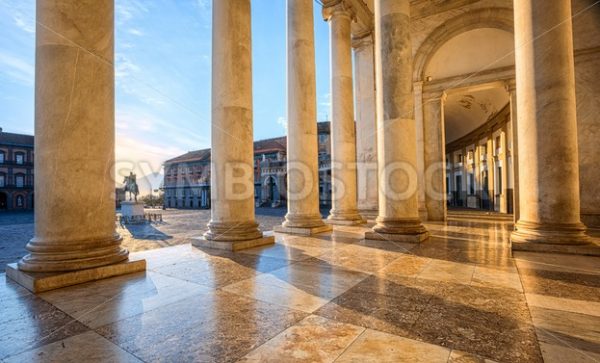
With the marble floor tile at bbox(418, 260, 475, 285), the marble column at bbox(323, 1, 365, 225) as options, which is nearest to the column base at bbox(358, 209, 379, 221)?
the marble column at bbox(323, 1, 365, 225)

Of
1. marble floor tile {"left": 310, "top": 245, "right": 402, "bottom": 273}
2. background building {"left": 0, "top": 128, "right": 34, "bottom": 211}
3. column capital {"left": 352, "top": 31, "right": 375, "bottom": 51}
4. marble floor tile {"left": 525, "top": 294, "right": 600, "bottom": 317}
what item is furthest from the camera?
background building {"left": 0, "top": 128, "right": 34, "bottom": 211}

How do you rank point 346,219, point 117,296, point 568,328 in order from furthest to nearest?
point 346,219 < point 117,296 < point 568,328

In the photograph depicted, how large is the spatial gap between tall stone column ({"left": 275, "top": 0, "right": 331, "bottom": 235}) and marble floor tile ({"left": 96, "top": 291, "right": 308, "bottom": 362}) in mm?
11471

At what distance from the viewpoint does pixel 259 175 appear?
115062 mm

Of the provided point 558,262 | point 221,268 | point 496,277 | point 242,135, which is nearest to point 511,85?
point 558,262

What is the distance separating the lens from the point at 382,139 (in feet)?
48.0

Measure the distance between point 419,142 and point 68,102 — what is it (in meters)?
25.3

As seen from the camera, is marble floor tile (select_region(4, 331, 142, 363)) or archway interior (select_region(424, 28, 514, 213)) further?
archway interior (select_region(424, 28, 514, 213))

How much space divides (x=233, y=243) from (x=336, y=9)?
63.4ft

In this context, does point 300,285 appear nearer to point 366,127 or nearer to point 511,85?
point 366,127

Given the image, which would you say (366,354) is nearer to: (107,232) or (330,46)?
(107,232)

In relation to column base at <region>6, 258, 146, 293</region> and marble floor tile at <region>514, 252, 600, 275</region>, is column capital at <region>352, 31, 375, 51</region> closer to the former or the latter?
marble floor tile at <region>514, 252, 600, 275</region>

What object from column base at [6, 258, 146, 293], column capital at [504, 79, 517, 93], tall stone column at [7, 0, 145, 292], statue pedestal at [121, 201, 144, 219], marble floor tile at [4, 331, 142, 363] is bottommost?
statue pedestal at [121, 201, 144, 219]

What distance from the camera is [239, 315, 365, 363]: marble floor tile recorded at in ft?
14.6
